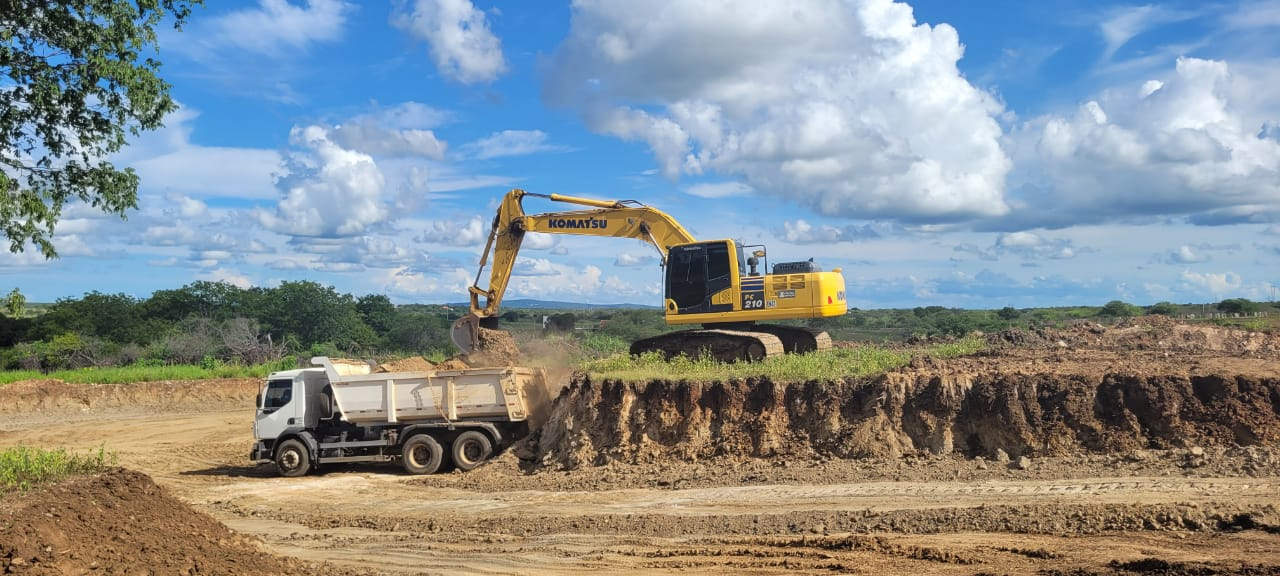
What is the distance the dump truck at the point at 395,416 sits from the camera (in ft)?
58.4

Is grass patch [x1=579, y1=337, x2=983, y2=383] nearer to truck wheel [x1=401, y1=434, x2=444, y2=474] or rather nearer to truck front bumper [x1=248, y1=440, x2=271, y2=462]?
truck wheel [x1=401, y1=434, x2=444, y2=474]

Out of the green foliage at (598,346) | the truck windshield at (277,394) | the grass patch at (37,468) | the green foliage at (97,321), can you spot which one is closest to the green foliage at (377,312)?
the green foliage at (97,321)

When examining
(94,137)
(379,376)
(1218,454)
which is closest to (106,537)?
(379,376)

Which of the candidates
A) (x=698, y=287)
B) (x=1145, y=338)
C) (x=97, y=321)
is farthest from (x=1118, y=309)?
(x=97, y=321)

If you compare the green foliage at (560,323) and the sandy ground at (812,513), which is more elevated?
the green foliage at (560,323)

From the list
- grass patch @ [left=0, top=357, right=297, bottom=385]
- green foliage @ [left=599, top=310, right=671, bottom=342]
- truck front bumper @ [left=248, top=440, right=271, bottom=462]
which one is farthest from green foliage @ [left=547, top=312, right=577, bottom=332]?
grass patch @ [left=0, top=357, right=297, bottom=385]

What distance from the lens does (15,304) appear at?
1686 centimetres

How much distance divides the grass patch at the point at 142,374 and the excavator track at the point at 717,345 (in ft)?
68.3

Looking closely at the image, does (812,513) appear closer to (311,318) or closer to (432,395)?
(432,395)

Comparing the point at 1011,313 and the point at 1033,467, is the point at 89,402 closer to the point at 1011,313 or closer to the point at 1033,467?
the point at 1033,467

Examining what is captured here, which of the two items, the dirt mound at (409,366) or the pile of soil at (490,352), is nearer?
the pile of soil at (490,352)

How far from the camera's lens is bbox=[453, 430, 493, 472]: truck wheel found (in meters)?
17.7

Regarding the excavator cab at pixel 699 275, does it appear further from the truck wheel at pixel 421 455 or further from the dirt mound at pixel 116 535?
the dirt mound at pixel 116 535

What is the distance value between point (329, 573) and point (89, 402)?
2690cm
